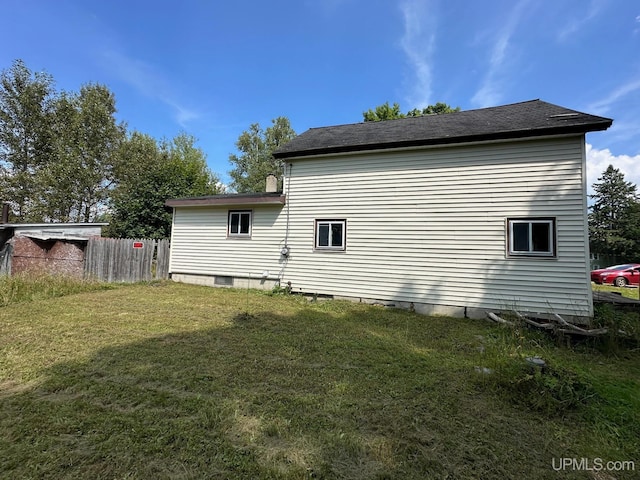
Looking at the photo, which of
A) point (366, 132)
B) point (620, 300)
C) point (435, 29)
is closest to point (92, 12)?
point (366, 132)

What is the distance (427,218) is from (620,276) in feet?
47.5

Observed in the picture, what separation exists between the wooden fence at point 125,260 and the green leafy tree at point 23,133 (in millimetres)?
15449

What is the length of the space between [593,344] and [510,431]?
4.36 m

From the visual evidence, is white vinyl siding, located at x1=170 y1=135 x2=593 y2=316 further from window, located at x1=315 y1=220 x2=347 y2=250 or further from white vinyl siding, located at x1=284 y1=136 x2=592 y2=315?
window, located at x1=315 y1=220 x2=347 y2=250

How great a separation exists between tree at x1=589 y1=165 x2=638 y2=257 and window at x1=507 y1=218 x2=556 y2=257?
110 feet

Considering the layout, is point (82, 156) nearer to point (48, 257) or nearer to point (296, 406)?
point (48, 257)

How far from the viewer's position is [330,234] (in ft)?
30.1

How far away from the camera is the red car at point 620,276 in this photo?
579 inches

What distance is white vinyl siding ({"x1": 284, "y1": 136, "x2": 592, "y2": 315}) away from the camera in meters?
6.66

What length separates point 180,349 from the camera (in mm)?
4422

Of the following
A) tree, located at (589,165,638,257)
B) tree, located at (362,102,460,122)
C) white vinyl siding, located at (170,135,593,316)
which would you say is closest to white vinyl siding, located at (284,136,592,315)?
white vinyl siding, located at (170,135,593,316)

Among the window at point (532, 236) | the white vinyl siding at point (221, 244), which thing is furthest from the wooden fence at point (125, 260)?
the window at point (532, 236)

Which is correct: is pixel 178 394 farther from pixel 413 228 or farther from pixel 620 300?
pixel 620 300

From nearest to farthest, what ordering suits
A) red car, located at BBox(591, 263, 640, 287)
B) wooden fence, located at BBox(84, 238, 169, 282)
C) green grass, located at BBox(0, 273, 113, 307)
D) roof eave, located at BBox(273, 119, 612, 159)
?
roof eave, located at BBox(273, 119, 612, 159), green grass, located at BBox(0, 273, 113, 307), wooden fence, located at BBox(84, 238, 169, 282), red car, located at BBox(591, 263, 640, 287)
